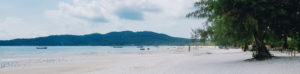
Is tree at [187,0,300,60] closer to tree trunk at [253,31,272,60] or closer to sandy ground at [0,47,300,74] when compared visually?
tree trunk at [253,31,272,60]

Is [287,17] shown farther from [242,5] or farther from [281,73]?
[281,73]

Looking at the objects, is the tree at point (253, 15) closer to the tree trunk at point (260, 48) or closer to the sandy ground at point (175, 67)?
the tree trunk at point (260, 48)

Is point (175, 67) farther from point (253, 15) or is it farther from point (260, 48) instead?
point (260, 48)

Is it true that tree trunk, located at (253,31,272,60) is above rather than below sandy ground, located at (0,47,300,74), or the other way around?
above

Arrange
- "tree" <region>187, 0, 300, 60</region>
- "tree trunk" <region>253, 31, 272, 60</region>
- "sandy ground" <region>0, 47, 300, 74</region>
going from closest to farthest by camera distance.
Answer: "sandy ground" <region>0, 47, 300, 74</region>
"tree" <region>187, 0, 300, 60</region>
"tree trunk" <region>253, 31, 272, 60</region>

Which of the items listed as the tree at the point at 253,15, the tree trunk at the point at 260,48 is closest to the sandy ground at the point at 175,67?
the tree trunk at the point at 260,48

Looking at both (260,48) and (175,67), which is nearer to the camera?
(175,67)

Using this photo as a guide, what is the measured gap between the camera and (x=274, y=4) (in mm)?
11688

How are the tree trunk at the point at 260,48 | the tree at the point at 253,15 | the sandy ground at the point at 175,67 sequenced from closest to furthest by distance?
the sandy ground at the point at 175,67 → the tree at the point at 253,15 → the tree trunk at the point at 260,48

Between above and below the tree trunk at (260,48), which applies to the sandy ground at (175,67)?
below

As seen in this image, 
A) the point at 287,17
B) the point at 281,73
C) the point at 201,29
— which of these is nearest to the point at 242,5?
the point at 287,17

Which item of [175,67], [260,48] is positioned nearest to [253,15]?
[260,48]

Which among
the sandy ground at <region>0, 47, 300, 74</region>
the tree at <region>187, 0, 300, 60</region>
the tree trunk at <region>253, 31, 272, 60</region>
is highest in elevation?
the tree at <region>187, 0, 300, 60</region>

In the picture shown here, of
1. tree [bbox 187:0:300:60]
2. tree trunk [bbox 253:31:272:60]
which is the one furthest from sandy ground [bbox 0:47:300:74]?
tree [bbox 187:0:300:60]
